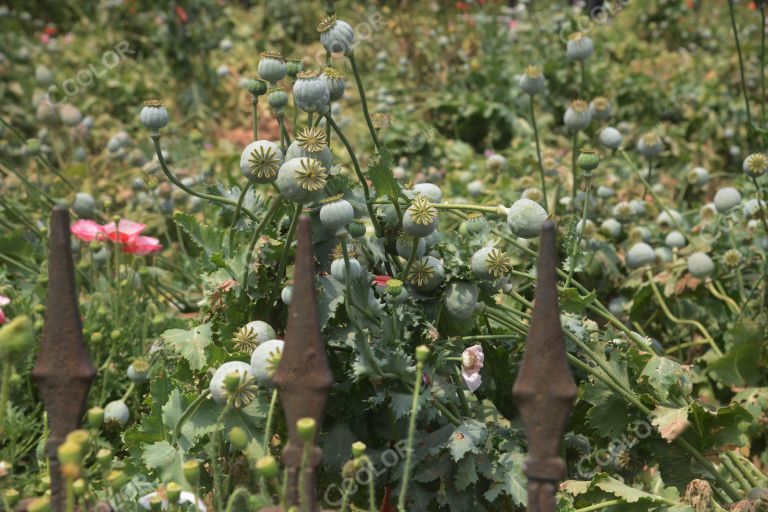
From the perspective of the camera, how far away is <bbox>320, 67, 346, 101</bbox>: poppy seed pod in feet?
4.88

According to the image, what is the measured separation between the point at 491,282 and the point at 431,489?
0.42 meters

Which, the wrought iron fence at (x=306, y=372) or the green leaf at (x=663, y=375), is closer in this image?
the wrought iron fence at (x=306, y=372)

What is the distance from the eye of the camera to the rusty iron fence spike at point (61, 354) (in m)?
1.18

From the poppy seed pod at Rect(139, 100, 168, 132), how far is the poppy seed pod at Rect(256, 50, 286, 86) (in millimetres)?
261

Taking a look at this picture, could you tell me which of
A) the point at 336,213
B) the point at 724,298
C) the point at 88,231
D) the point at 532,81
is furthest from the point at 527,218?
the point at 88,231

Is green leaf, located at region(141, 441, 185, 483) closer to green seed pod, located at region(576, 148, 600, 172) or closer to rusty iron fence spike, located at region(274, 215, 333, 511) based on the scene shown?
rusty iron fence spike, located at region(274, 215, 333, 511)

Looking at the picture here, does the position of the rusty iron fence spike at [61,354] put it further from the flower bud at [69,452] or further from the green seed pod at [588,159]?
the green seed pod at [588,159]

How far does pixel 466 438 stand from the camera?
1.51 metres

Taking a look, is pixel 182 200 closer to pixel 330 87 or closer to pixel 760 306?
pixel 330 87

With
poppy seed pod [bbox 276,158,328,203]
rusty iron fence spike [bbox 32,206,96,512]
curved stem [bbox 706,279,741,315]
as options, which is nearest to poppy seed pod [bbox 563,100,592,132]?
curved stem [bbox 706,279,741,315]

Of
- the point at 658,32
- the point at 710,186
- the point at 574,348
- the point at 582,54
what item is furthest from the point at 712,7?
the point at 574,348

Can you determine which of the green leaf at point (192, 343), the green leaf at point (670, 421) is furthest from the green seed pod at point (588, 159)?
the green leaf at point (192, 343)

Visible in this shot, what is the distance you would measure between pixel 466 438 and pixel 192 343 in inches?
21.7

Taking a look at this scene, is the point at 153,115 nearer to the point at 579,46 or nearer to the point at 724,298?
the point at 579,46
